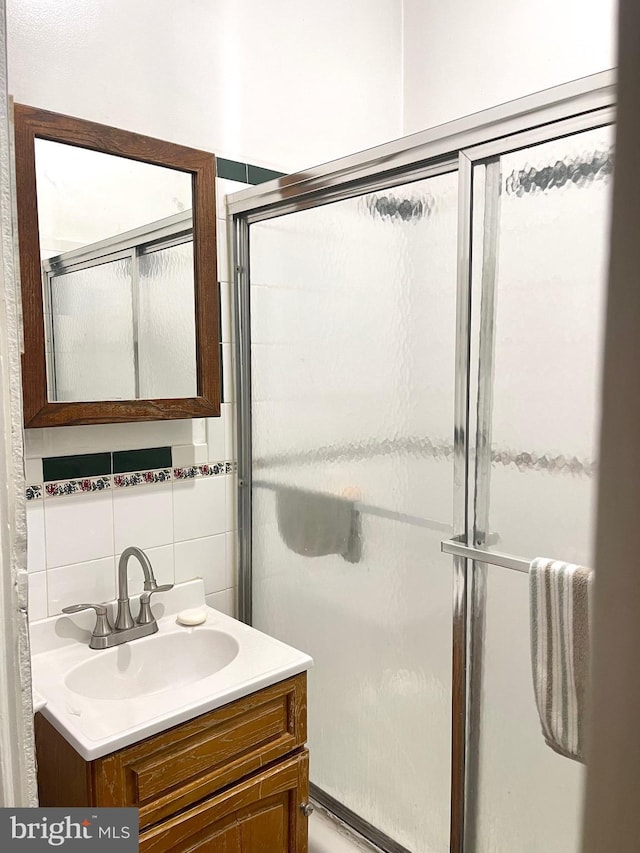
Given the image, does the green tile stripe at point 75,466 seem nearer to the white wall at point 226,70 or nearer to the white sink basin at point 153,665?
the white sink basin at point 153,665

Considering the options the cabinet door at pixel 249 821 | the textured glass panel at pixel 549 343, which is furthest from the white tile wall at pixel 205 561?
the textured glass panel at pixel 549 343

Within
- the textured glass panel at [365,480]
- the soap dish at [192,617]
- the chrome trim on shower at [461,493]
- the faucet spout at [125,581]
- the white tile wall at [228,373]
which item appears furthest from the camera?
the white tile wall at [228,373]

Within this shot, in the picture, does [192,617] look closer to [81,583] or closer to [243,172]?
[81,583]

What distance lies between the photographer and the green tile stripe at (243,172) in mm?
1909

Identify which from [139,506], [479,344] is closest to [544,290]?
[479,344]

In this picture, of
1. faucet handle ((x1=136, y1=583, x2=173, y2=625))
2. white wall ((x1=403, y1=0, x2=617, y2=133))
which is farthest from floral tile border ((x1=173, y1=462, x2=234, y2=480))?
white wall ((x1=403, y1=0, x2=617, y2=133))

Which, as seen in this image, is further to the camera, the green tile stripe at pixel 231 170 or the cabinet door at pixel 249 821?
the green tile stripe at pixel 231 170

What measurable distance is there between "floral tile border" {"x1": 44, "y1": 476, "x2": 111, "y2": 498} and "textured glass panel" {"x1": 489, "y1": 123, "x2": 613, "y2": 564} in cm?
96

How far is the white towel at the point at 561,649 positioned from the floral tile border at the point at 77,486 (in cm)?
106

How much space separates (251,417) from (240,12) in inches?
45.9

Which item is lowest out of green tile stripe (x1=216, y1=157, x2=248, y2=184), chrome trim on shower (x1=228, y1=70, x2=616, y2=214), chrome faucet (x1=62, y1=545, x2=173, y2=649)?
chrome faucet (x1=62, y1=545, x2=173, y2=649)

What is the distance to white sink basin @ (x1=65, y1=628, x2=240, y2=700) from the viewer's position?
5.06ft

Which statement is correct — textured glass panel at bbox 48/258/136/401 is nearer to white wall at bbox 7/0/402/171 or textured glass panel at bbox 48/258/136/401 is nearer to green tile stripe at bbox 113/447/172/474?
green tile stripe at bbox 113/447/172/474

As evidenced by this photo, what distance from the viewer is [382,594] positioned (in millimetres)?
1678
